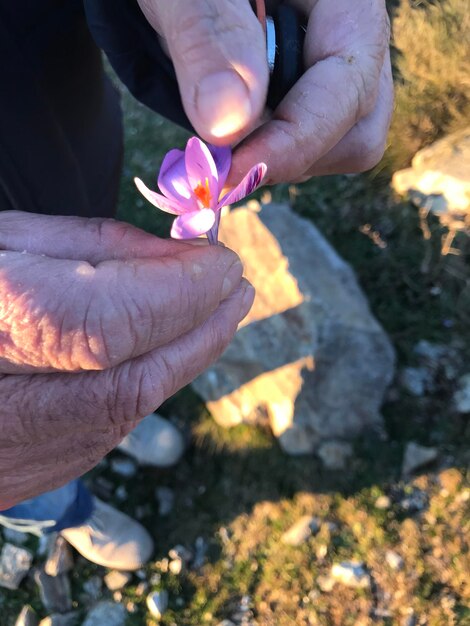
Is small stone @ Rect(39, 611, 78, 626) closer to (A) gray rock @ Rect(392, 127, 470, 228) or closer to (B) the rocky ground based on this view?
(B) the rocky ground

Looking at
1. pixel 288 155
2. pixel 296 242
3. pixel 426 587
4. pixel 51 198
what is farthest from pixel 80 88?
pixel 426 587

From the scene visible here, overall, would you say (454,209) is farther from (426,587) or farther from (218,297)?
(218,297)

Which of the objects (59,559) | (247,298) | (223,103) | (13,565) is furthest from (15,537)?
(223,103)

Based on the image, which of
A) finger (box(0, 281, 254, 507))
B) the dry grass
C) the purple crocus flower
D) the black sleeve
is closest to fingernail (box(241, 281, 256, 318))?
finger (box(0, 281, 254, 507))

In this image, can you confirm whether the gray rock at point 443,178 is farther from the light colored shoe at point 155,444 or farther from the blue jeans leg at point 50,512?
the blue jeans leg at point 50,512

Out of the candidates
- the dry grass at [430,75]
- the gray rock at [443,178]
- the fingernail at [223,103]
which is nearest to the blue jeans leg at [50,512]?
the fingernail at [223,103]

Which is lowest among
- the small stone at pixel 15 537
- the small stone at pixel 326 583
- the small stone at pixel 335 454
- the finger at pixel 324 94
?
the small stone at pixel 15 537

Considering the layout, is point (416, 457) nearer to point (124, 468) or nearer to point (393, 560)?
point (393, 560)

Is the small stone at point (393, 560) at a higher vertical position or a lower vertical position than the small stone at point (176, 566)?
higher
